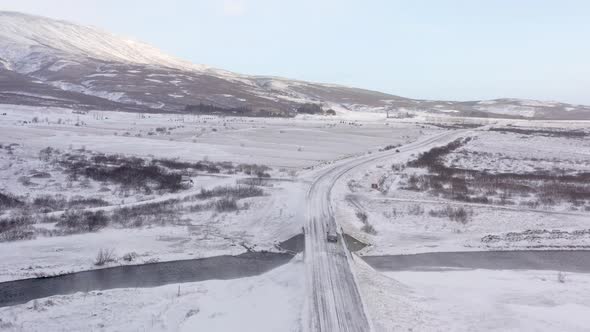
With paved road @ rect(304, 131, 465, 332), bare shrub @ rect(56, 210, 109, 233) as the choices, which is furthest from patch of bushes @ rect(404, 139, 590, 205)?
bare shrub @ rect(56, 210, 109, 233)

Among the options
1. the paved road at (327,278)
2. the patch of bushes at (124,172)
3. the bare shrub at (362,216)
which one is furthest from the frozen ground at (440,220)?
the patch of bushes at (124,172)

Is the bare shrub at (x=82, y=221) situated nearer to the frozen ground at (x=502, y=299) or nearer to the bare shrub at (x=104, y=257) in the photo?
the bare shrub at (x=104, y=257)

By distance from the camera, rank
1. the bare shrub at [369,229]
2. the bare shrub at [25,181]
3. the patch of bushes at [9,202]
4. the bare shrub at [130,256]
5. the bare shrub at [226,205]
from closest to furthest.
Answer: the bare shrub at [130,256], the bare shrub at [369,229], the patch of bushes at [9,202], the bare shrub at [226,205], the bare shrub at [25,181]

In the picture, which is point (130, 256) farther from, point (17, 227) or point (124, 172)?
point (124, 172)

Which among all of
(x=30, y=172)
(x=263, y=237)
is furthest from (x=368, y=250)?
(x=30, y=172)

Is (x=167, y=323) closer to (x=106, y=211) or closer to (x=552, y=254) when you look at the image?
(x=106, y=211)

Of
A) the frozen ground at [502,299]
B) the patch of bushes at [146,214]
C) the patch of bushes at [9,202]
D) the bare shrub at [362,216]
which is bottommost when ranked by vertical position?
the frozen ground at [502,299]
